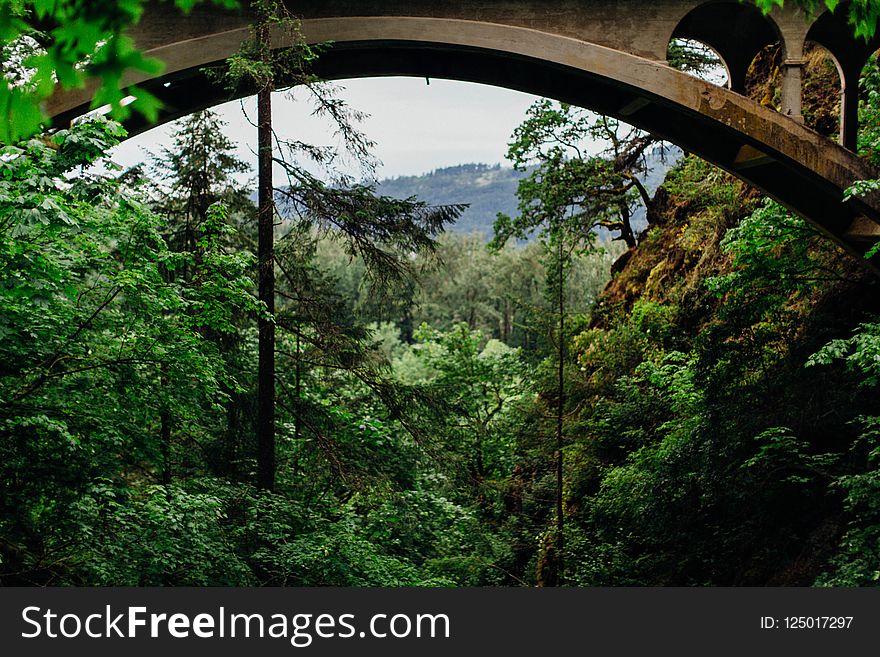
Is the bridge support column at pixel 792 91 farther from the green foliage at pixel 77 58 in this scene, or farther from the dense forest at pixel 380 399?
the green foliage at pixel 77 58

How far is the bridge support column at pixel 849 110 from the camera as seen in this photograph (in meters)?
7.68

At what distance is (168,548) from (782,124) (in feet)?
23.7

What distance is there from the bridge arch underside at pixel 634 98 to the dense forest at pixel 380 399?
1.47ft

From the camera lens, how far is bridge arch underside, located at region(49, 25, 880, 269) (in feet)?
24.5

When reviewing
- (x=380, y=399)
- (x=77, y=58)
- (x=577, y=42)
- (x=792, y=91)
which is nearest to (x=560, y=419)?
(x=380, y=399)

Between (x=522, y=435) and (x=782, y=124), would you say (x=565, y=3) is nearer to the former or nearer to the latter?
(x=782, y=124)

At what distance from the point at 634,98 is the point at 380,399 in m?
4.95

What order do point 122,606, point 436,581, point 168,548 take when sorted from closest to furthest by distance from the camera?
point 122,606, point 168,548, point 436,581

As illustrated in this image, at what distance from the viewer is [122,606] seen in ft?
17.7

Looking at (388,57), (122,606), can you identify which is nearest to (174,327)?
(122,606)

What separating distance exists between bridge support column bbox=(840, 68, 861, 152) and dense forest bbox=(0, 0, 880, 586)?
7.0 inches

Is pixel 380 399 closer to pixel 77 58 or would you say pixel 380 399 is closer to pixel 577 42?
pixel 577 42

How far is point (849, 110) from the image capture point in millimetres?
7746

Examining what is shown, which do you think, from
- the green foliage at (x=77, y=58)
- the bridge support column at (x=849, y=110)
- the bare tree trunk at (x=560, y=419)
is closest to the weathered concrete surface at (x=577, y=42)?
the bridge support column at (x=849, y=110)
